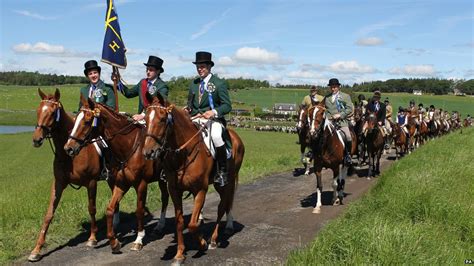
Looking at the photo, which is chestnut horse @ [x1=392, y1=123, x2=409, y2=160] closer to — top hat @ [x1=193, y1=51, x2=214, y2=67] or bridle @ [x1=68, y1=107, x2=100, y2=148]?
top hat @ [x1=193, y1=51, x2=214, y2=67]

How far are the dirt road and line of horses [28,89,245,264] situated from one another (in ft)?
0.87

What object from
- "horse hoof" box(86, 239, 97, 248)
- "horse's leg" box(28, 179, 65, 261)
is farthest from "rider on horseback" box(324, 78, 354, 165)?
"horse's leg" box(28, 179, 65, 261)

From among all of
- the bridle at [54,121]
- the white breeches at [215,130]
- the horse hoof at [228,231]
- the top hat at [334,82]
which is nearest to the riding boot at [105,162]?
the bridle at [54,121]

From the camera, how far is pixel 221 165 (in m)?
7.60

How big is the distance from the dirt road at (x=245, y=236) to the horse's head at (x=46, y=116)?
6.46 ft

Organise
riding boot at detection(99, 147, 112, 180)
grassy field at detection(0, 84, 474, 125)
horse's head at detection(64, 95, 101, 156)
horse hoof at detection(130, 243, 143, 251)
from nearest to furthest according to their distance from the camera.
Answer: horse's head at detection(64, 95, 101, 156) < horse hoof at detection(130, 243, 143, 251) < riding boot at detection(99, 147, 112, 180) < grassy field at detection(0, 84, 474, 125)

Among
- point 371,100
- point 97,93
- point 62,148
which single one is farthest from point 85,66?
point 371,100

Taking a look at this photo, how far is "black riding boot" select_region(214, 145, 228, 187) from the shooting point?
24.6 ft

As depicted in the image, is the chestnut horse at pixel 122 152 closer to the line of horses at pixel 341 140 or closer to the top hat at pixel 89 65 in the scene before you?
the top hat at pixel 89 65

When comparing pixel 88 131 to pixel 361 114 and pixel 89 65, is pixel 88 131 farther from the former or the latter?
pixel 361 114

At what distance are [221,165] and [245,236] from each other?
1633mm

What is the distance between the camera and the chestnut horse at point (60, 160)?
705 centimetres

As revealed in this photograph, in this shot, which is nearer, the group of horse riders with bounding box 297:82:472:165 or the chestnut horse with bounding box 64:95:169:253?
the chestnut horse with bounding box 64:95:169:253

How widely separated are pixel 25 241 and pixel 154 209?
11.2 ft
